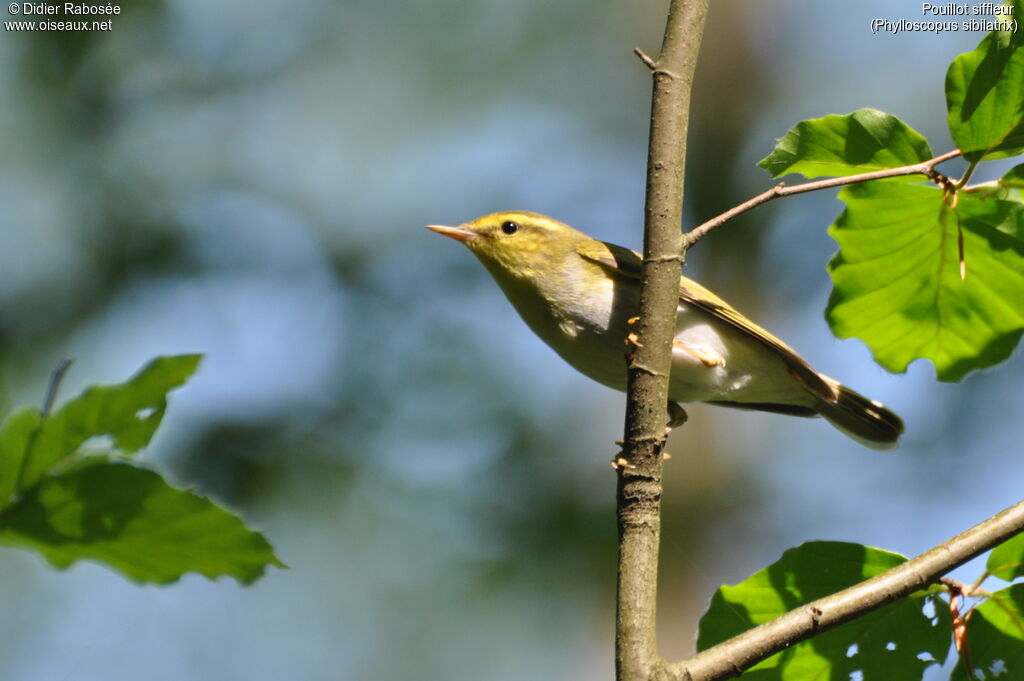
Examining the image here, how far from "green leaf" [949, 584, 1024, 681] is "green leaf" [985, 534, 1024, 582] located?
6 centimetres

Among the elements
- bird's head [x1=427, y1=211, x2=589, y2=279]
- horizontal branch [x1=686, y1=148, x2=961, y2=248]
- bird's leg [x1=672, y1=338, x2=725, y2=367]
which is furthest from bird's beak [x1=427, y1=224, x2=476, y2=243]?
horizontal branch [x1=686, y1=148, x2=961, y2=248]

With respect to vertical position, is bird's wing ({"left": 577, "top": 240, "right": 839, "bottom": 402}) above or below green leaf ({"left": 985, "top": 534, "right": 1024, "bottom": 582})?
above

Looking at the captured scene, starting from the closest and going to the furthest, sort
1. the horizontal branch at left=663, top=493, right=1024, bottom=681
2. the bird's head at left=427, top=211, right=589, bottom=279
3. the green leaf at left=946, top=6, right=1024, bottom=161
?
the horizontal branch at left=663, top=493, right=1024, bottom=681
the green leaf at left=946, top=6, right=1024, bottom=161
the bird's head at left=427, top=211, right=589, bottom=279

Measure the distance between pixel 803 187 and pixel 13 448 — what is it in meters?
1.52

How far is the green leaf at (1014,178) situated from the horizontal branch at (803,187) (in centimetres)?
16

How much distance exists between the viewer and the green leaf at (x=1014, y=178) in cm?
222

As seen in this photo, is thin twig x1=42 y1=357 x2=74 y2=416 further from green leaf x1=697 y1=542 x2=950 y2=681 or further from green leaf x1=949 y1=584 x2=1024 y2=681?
green leaf x1=949 y1=584 x2=1024 y2=681

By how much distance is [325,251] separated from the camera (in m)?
12.5

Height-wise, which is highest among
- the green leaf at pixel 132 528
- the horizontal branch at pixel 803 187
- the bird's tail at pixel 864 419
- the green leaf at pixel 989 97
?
the green leaf at pixel 989 97

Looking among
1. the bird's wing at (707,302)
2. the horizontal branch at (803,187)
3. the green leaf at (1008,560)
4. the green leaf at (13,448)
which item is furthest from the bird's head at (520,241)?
the green leaf at (13,448)

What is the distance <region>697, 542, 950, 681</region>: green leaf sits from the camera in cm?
199

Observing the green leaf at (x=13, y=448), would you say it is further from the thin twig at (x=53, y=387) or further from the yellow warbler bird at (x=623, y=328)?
the yellow warbler bird at (x=623, y=328)

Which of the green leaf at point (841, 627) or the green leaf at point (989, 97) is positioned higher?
the green leaf at point (989, 97)

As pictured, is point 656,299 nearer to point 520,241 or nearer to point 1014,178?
point 1014,178
